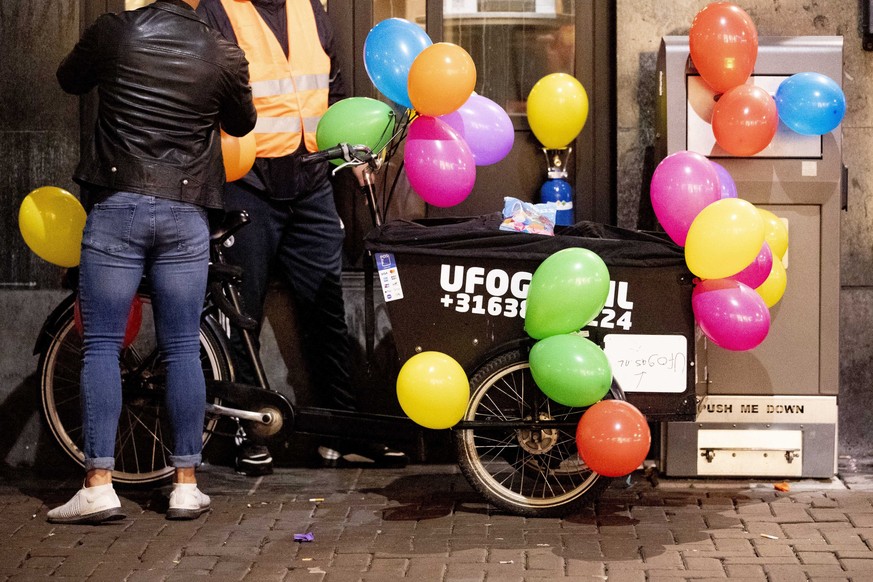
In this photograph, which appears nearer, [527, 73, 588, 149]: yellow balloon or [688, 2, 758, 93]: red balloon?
[688, 2, 758, 93]: red balloon

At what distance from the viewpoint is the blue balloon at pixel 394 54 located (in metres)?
5.58

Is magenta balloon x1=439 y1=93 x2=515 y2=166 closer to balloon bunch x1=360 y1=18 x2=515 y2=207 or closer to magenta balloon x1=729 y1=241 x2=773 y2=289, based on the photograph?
balloon bunch x1=360 y1=18 x2=515 y2=207

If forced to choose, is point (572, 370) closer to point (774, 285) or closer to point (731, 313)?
point (731, 313)

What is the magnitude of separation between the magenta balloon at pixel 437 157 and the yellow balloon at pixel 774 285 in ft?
4.87

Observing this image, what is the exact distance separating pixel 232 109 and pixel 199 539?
1901 mm

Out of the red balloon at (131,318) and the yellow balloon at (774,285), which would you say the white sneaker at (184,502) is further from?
the yellow balloon at (774,285)

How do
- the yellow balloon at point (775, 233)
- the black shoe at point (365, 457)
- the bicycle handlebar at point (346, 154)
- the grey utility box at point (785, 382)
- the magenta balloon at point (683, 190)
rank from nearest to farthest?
1. the magenta balloon at point (683, 190)
2. the bicycle handlebar at point (346, 154)
3. the yellow balloon at point (775, 233)
4. the grey utility box at point (785, 382)
5. the black shoe at point (365, 457)

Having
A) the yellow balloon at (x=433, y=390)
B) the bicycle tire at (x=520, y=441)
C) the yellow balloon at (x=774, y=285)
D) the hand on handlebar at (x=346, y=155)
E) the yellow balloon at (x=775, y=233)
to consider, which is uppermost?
the hand on handlebar at (x=346, y=155)

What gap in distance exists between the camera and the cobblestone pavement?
468 cm

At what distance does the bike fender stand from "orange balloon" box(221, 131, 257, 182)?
107 centimetres

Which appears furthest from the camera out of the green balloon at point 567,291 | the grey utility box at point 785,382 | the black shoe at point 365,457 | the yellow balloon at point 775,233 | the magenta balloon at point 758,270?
the black shoe at point 365,457

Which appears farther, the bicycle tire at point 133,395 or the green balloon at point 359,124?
the bicycle tire at point 133,395

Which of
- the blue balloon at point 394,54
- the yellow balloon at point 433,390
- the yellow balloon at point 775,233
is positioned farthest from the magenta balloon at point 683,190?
the blue balloon at point 394,54

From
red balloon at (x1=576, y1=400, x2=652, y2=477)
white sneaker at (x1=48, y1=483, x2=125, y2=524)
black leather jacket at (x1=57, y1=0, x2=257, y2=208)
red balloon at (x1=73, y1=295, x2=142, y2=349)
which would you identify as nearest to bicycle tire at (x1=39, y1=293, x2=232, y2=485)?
red balloon at (x1=73, y1=295, x2=142, y2=349)
